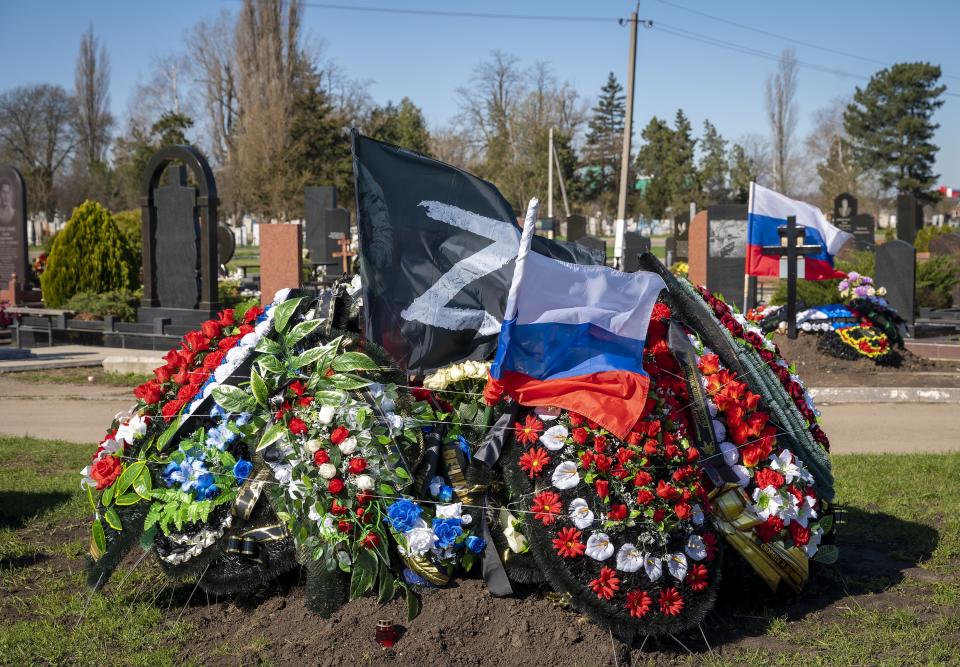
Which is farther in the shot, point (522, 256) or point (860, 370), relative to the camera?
point (860, 370)

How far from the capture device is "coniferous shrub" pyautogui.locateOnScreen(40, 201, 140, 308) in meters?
17.5

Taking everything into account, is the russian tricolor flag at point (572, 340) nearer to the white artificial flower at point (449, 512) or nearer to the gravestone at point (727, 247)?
the white artificial flower at point (449, 512)

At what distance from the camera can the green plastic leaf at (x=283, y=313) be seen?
4.07 m

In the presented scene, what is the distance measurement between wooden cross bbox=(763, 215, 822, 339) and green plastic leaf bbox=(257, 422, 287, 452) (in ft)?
32.0

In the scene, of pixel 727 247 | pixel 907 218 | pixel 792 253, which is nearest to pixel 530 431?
pixel 792 253

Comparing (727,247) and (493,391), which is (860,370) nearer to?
(727,247)

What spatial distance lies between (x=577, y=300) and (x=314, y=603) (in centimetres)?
153

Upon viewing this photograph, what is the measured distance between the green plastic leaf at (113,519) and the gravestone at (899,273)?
43.7ft

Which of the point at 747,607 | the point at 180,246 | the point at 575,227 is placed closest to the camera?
the point at 747,607

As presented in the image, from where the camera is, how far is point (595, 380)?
142 inches

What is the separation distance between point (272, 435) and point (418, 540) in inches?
27.5

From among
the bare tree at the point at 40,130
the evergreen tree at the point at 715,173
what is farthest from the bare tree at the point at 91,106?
the evergreen tree at the point at 715,173

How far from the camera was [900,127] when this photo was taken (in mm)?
58688

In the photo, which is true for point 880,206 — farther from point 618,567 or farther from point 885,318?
point 618,567
